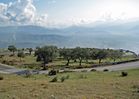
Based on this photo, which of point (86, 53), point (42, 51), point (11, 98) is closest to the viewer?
point (11, 98)

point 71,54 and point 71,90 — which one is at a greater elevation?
point 71,54

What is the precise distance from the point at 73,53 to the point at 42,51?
695 inches

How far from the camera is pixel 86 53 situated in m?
112

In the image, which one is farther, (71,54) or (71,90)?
(71,54)

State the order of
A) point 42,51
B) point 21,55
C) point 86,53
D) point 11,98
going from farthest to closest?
point 21,55
point 86,53
point 42,51
point 11,98

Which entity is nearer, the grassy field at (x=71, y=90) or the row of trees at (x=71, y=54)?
the grassy field at (x=71, y=90)

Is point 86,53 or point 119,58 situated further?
point 119,58

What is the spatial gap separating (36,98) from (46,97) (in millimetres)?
714

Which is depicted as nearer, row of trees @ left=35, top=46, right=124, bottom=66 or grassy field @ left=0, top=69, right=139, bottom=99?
grassy field @ left=0, top=69, right=139, bottom=99

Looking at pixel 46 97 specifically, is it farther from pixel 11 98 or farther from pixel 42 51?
pixel 42 51

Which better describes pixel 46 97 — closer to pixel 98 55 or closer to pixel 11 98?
pixel 11 98

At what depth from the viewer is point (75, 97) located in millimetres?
18562

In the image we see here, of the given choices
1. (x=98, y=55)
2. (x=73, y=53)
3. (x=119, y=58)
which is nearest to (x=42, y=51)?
(x=73, y=53)

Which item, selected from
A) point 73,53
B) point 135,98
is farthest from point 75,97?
point 73,53
